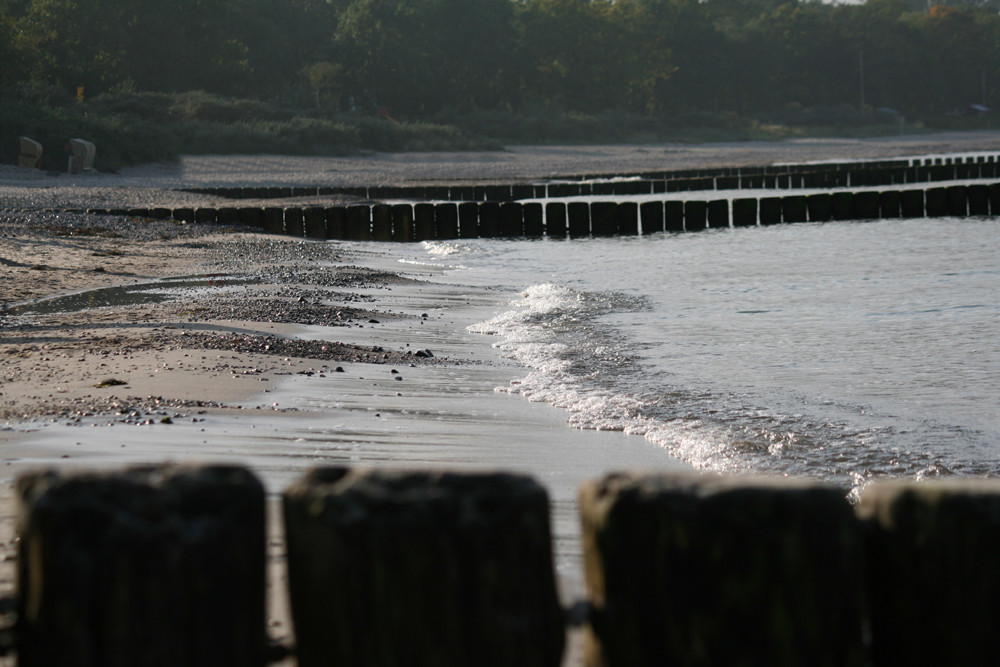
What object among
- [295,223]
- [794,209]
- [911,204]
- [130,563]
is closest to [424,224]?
[295,223]

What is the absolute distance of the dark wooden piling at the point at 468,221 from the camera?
66.4 feet

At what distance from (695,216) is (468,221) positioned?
472 centimetres

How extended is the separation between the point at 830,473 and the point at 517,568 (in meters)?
3.46

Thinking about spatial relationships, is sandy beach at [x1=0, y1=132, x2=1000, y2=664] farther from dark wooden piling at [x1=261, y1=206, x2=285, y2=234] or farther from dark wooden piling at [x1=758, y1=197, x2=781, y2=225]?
dark wooden piling at [x1=758, y1=197, x2=781, y2=225]

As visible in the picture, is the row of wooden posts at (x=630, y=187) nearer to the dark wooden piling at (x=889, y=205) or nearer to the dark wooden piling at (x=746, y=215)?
the dark wooden piling at (x=746, y=215)

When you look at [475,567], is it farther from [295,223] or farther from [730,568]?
[295,223]

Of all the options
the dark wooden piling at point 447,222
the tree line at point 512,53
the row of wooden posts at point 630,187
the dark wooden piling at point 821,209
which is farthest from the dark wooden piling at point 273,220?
the tree line at point 512,53

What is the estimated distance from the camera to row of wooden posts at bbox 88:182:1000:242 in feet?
65.3

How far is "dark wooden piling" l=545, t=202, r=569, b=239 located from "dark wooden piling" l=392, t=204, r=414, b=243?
2680 mm

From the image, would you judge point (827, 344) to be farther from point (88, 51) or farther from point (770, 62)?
point (770, 62)

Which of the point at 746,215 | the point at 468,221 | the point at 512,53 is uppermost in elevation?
the point at 512,53

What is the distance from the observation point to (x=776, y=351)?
7879mm

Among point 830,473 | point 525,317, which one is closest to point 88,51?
point 525,317

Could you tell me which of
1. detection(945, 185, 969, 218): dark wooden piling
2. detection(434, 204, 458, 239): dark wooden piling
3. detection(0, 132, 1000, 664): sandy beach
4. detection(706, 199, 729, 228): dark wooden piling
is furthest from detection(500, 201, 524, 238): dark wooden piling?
detection(945, 185, 969, 218): dark wooden piling
